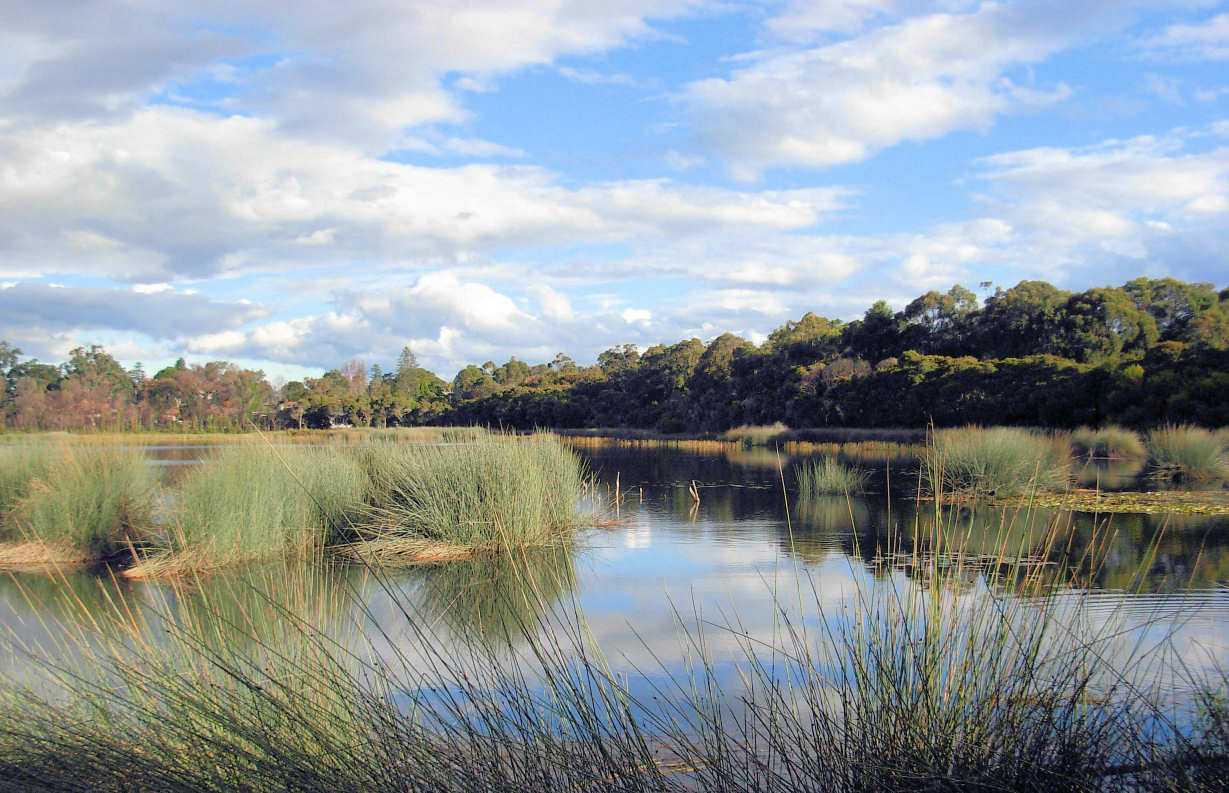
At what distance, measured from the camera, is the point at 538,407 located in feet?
160

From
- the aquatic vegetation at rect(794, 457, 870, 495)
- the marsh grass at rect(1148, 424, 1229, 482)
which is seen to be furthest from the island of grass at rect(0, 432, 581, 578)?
the marsh grass at rect(1148, 424, 1229, 482)

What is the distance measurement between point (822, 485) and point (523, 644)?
1144 cm

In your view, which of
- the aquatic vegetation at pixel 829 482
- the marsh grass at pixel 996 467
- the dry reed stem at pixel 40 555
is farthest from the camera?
the aquatic vegetation at pixel 829 482

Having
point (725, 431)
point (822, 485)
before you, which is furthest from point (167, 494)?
point (725, 431)

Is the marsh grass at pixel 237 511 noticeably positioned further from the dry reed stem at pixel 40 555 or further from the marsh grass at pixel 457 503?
the dry reed stem at pixel 40 555

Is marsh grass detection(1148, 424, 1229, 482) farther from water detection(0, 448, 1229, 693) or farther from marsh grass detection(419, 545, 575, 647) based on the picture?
marsh grass detection(419, 545, 575, 647)

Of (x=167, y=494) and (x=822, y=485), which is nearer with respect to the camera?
(x=167, y=494)

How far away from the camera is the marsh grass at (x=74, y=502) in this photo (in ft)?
29.2

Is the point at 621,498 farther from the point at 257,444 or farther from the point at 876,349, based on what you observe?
the point at 876,349

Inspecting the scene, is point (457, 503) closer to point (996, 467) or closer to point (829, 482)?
point (829, 482)

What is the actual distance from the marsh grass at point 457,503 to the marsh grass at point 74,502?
2676 millimetres

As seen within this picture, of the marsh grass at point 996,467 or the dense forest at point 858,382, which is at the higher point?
the dense forest at point 858,382

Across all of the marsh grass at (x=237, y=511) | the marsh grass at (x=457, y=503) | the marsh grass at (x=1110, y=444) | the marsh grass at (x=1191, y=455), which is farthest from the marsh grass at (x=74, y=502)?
the marsh grass at (x=1110, y=444)

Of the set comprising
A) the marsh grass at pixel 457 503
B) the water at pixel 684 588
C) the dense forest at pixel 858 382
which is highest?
the dense forest at pixel 858 382
